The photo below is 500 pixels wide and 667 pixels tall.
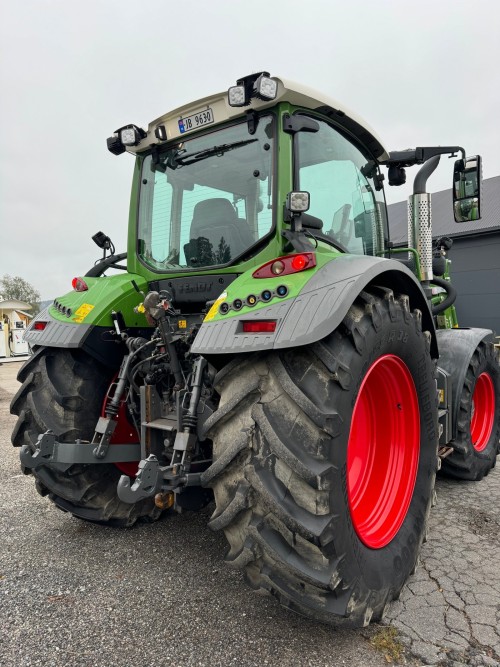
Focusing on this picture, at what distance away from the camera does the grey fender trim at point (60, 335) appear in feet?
8.35

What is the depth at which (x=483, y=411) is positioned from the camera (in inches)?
165

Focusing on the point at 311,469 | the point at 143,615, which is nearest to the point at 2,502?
the point at 143,615

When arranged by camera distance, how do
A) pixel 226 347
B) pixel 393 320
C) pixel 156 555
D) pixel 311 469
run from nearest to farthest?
1. pixel 311 469
2. pixel 226 347
3. pixel 393 320
4. pixel 156 555

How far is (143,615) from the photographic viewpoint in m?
2.00

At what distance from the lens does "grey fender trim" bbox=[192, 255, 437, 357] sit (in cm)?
168

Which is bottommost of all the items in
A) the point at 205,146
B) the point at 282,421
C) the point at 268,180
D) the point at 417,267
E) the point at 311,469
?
the point at 311,469

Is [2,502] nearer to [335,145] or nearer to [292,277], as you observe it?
[292,277]

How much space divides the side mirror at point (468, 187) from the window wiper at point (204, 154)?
1723 millimetres

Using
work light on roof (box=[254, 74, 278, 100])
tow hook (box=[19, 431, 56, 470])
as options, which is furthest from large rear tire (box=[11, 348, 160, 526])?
work light on roof (box=[254, 74, 278, 100])

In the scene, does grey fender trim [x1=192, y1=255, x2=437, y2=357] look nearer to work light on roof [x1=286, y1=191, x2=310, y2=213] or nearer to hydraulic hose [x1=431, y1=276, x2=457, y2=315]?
work light on roof [x1=286, y1=191, x2=310, y2=213]

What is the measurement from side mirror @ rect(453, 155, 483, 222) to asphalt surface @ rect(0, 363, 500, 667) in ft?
6.92

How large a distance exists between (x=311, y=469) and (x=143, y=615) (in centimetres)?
108

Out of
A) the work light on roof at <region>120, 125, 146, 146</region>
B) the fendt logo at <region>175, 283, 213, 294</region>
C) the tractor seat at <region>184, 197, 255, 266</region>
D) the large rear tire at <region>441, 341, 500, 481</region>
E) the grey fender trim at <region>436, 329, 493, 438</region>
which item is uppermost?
the work light on roof at <region>120, 125, 146, 146</region>

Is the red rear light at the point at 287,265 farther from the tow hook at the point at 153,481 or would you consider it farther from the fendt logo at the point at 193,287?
the tow hook at the point at 153,481
